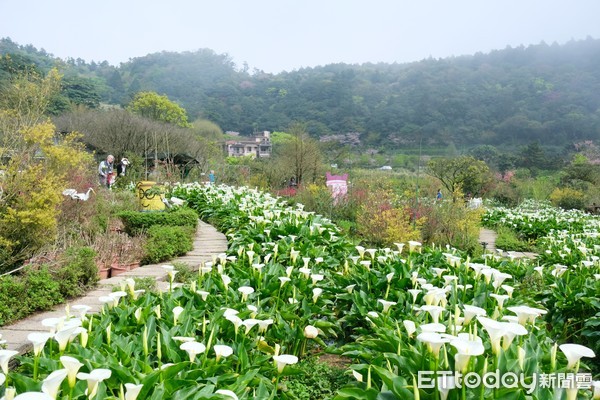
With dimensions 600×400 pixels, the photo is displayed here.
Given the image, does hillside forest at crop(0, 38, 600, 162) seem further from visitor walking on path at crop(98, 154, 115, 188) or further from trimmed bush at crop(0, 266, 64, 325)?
trimmed bush at crop(0, 266, 64, 325)

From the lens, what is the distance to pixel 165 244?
6.04m

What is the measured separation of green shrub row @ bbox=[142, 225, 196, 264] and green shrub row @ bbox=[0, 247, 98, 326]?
1169 mm

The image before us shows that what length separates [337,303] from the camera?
13.1 feet

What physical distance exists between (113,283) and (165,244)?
3.95 ft

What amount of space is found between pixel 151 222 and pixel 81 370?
5.29 metres

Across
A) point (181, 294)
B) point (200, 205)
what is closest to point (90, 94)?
point (200, 205)

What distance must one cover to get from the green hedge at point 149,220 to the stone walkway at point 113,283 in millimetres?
393

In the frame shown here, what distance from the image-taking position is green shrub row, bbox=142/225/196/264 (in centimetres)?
596

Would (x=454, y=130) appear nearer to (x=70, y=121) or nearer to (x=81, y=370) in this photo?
(x=70, y=121)

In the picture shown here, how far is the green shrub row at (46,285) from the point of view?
12.3 ft

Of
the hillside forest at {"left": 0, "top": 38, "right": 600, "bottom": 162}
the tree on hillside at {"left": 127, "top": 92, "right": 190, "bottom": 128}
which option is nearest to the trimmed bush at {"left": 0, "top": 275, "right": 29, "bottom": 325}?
the tree on hillside at {"left": 127, "top": 92, "right": 190, "bottom": 128}

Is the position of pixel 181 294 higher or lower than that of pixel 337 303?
higher

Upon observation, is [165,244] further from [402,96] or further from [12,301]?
[402,96]

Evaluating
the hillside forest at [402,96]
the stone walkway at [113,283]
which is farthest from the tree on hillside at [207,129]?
the stone walkway at [113,283]
